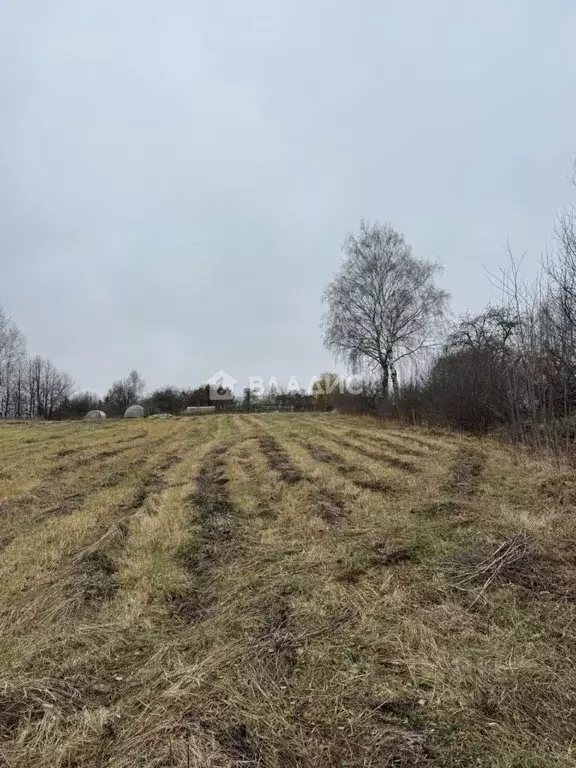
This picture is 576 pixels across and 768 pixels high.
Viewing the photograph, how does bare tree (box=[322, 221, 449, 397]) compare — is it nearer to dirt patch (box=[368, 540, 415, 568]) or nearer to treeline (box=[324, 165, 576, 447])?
treeline (box=[324, 165, 576, 447])

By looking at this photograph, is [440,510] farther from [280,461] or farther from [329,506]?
[280,461]

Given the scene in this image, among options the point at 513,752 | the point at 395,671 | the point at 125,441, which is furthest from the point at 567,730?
the point at 125,441

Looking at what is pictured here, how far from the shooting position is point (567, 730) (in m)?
1.84

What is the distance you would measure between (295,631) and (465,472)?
5.25 metres

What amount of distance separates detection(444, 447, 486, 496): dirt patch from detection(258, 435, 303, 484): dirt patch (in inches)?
92.9

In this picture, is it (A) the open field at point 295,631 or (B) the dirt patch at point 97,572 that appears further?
(B) the dirt patch at point 97,572

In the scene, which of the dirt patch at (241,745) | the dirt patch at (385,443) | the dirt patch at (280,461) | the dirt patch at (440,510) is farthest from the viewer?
the dirt patch at (385,443)

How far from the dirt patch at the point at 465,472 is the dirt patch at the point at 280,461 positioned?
92.9 inches

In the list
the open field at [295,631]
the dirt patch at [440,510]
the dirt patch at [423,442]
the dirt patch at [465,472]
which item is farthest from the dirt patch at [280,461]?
the dirt patch at [423,442]

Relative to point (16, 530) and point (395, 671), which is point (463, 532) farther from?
point (16, 530)

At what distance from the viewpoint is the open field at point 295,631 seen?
6.11ft

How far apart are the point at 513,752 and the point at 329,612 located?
4.27ft

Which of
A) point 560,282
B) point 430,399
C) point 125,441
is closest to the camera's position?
point 560,282

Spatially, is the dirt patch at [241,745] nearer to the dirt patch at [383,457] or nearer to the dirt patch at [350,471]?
the dirt patch at [350,471]
